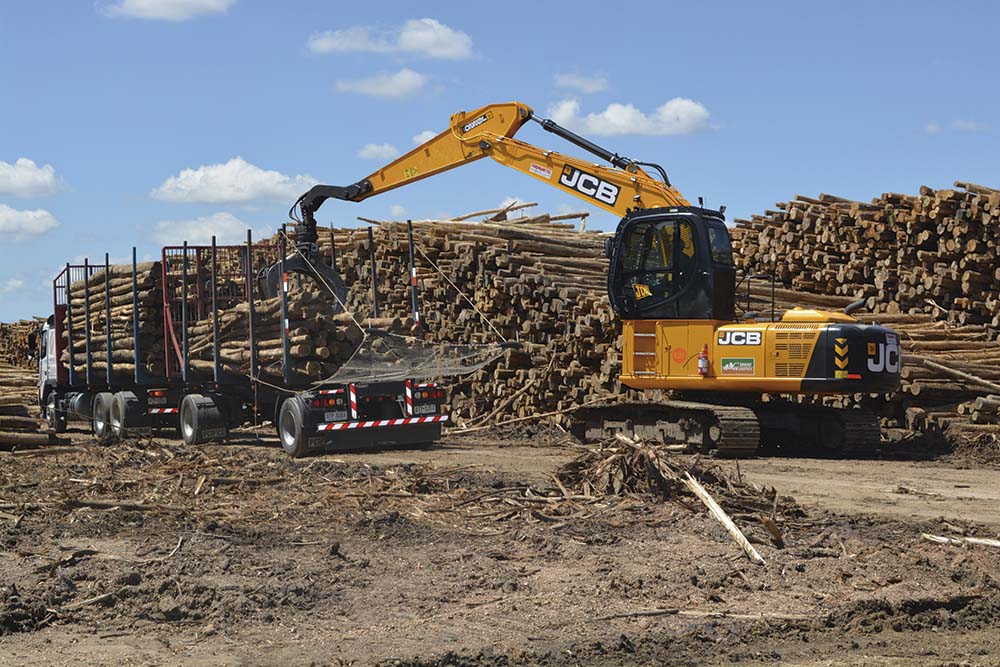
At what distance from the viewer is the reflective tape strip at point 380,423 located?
1659cm

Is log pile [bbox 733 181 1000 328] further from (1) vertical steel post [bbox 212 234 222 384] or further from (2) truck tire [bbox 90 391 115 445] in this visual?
(2) truck tire [bbox 90 391 115 445]

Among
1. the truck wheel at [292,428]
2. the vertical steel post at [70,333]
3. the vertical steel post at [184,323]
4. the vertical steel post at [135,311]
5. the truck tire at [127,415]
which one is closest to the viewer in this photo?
the truck wheel at [292,428]

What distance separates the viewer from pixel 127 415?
66.7ft

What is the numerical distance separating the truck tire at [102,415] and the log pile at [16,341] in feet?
55.4

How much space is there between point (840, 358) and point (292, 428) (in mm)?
7377

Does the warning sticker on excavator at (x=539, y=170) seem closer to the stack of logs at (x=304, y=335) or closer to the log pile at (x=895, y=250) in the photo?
the stack of logs at (x=304, y=335)

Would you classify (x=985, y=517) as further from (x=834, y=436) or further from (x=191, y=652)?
(x=191, y=652)

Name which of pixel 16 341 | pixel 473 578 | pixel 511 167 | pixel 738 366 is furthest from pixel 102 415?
pixel 16 341

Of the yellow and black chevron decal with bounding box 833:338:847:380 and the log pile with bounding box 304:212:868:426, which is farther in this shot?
the log pile with bounding box 304:212:868:426

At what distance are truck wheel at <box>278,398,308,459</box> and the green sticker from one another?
570 centimetres

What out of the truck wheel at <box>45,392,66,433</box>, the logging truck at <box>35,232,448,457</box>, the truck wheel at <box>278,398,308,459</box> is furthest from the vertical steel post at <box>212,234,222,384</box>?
the truck wheel at <box>45,392,66,433</box>

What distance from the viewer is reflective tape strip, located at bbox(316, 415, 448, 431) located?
1659 centimetres

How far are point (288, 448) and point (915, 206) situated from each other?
11.1m

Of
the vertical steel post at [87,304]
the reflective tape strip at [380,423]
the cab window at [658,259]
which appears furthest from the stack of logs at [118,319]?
the cab window at [658,259]
